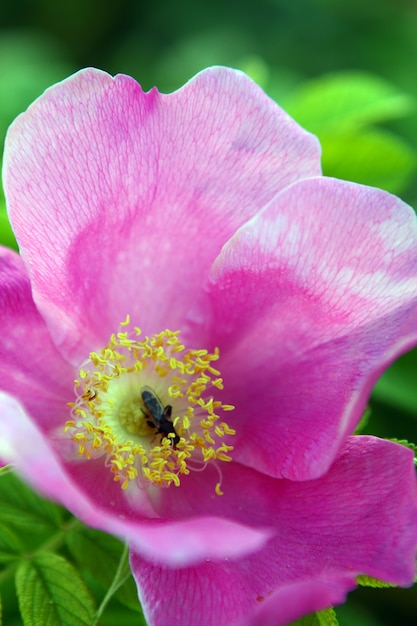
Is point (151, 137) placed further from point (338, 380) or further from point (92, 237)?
point (338, 380)

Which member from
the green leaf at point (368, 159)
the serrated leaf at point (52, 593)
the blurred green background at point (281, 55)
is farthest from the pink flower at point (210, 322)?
the blurred green background at point (281, 55)

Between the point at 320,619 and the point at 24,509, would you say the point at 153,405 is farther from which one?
the point at 320,619

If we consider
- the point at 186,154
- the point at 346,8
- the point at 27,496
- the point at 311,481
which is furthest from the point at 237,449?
the point at 346,8

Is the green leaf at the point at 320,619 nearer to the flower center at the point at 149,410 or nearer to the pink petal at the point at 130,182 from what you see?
the flower center at the point at 149,410

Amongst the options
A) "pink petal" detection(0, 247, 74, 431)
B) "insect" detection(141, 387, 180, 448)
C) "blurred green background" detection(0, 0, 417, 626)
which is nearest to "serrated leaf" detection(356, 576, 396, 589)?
"insect" detection(141, 387, 180, 448)

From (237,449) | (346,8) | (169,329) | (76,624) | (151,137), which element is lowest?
(76,624)

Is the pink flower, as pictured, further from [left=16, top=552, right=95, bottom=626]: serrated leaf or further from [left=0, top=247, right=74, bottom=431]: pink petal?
[left=16, top=552, right=95, bottom=626]: serrated leaf
